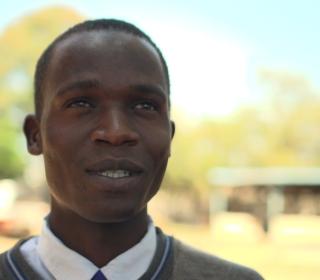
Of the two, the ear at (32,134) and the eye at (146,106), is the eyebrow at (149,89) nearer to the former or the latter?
the eye at (146,106)

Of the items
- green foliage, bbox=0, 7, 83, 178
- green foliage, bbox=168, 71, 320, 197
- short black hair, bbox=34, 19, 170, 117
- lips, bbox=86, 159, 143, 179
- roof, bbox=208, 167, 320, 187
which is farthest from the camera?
green foliage, bbox=168, 71, 320, 197

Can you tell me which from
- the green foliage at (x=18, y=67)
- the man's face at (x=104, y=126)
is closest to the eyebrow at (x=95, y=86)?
the man's face at (x=104, y=126)

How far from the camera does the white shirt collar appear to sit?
1.03 meters

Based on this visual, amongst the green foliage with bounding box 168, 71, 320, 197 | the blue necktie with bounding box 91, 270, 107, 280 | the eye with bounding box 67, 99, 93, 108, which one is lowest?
the green foliage with bounding box 168, 71, 320, 197

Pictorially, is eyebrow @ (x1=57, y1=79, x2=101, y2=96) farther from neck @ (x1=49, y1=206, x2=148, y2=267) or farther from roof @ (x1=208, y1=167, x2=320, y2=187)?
roof @ (x1=208, y1=167, x2=320, y2=187)

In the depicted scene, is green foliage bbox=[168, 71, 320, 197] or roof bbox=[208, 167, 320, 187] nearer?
roof bbox=[208, 167, 320, 187]

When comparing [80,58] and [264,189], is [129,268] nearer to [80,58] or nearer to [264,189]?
[80,58]

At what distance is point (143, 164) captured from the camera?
990 millimetres

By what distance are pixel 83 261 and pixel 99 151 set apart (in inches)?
7.2

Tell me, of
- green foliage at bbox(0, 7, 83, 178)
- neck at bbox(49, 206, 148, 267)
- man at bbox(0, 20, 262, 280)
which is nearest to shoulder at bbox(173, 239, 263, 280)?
man at bbox(0, 20, 262, 280)

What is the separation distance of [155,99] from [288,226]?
18338 mm

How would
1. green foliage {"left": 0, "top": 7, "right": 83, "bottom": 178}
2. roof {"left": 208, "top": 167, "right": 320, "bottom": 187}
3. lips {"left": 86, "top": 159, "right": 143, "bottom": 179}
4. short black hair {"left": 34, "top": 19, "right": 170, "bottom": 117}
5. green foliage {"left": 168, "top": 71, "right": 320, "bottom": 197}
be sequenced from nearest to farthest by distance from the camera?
lips {"left": 86, "top": 159, "right": 143, "bottom": 179}, short black hair {"left": 34, "top": 19, "right": 170, "bottom": 117}, roof {"left": 208, "top": 167, "right": 320, "bottom": 187}, green foliage {"left": 0, "top": 7, "right": 83, "bottom": 178}, green foliage {"left": 168, "top": 71, "right": 320, "bottom": 197}

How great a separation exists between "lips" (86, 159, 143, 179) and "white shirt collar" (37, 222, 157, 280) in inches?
6.0

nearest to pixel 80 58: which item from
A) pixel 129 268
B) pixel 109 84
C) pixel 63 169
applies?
pixel 109 84
